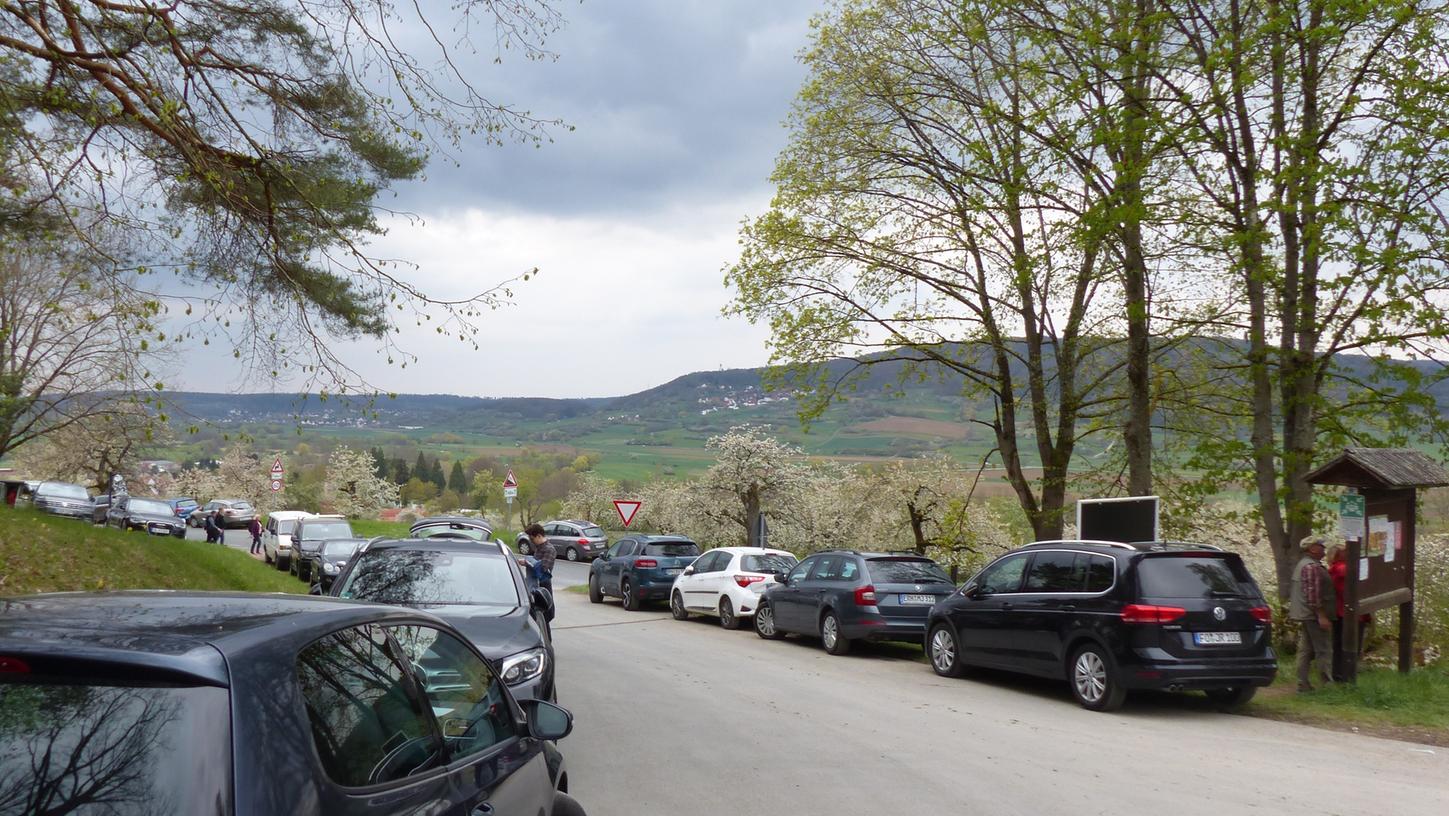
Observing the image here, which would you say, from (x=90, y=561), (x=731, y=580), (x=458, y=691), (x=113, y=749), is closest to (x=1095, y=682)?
(x=458, y=691)

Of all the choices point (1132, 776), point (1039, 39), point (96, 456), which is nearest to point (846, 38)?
point (1039, 39)

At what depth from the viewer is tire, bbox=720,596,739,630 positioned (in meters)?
21.1

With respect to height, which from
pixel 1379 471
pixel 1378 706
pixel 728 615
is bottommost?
pixel 728 615

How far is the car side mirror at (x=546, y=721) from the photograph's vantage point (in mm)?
4121

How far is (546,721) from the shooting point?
4.16 metres

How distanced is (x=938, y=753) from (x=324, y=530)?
87.4 feet

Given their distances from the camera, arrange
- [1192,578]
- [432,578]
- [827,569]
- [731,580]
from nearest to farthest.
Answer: [432,578] → [1192,578] → [827,569] → [731,580]

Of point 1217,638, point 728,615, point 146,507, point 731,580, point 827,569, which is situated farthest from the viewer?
point 146,507

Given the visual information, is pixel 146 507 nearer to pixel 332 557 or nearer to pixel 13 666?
pixel 332 557

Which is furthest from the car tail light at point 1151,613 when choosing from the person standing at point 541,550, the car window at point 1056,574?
the person standing at point 541,550

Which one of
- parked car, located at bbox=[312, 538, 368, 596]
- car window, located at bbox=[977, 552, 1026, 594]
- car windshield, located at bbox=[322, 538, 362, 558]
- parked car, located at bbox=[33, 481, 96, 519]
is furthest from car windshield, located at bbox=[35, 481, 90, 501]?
car window, located at bbox=[977, 552, 1026, 594]

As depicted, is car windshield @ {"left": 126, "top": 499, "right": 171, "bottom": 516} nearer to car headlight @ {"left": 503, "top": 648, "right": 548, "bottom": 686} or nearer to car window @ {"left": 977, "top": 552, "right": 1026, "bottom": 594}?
car window @ {"left": 977, "top": 552, "right": 1026, "bottom": 594}

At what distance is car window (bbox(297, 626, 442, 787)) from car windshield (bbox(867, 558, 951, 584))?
13345 millimetres

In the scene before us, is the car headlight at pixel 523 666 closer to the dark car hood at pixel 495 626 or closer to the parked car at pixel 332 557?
the dark car hood at pixel 495 626
